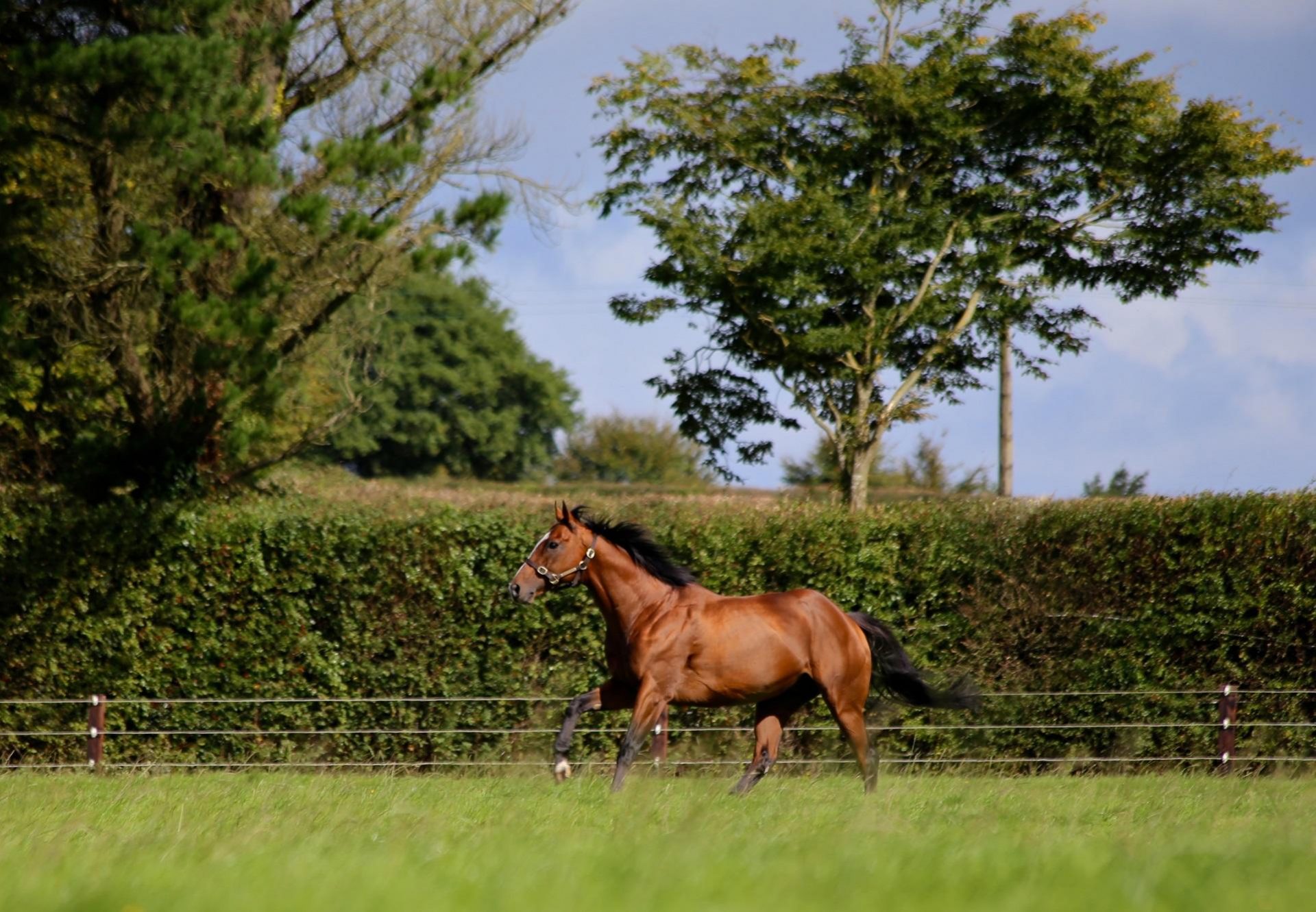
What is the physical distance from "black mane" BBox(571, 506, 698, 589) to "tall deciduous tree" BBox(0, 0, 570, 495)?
457 cm

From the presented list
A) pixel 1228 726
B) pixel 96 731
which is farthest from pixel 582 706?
pixel 1228 726

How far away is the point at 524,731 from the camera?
12875 mm

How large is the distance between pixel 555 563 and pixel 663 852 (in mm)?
4794

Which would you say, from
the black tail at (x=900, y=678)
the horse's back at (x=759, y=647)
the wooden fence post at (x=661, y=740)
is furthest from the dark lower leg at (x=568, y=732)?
the wooden fence post at (x=661, y=740)

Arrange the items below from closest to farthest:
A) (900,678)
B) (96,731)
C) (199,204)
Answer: (900,678)
(96,731)
(199,204)

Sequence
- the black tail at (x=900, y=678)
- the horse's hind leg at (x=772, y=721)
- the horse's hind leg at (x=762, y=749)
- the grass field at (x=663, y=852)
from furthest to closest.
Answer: the black tail at (x=900, y=678), the horse's hind leg at (x=772, y=721), the horse's hind leg at (x=762, y=749), the grass field at (x=663, y=852)

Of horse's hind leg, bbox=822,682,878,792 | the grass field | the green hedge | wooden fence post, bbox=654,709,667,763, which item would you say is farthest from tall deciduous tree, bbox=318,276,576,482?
the grass field

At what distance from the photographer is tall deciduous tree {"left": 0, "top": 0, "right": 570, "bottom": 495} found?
500 inches

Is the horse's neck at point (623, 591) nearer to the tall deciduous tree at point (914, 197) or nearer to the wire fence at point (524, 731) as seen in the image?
the wire fence at point (524, 731)

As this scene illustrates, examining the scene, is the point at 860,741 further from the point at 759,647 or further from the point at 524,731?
the point at 524,731

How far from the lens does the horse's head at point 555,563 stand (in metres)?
9.57

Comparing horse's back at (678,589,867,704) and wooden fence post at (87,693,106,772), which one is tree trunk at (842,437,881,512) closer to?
wooden fence post at (87,693,106,772)

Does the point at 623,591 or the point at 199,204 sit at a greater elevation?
the point at 199,204

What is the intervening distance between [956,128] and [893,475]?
1956cm
